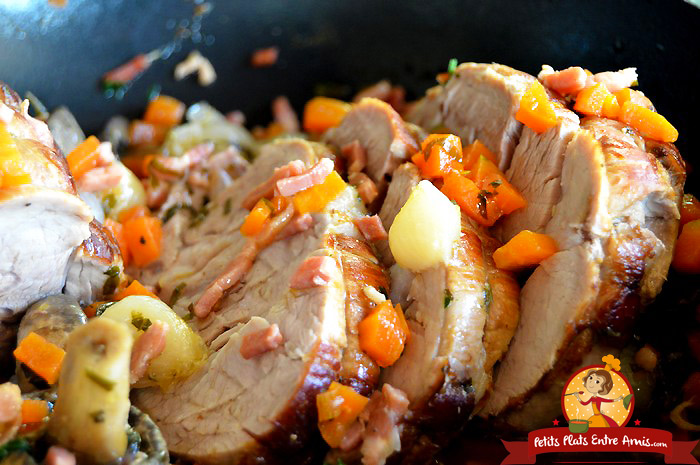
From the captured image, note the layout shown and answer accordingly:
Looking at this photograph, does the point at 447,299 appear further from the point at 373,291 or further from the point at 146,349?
the point at 146,349

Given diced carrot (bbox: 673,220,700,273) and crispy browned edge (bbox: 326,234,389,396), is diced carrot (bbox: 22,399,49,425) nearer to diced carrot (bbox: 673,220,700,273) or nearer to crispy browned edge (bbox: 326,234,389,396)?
crispy browned edge (bbox: 326,234,389,396)

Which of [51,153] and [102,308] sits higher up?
[51,153]

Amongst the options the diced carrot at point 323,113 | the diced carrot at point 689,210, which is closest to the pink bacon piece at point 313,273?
the diced carrot at point 689,210

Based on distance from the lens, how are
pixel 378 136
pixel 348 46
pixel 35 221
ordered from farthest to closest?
pixel 348 46 < pixel 378 136 < pixel 35 221

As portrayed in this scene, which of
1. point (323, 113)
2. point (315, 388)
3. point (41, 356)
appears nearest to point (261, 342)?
point (315, 388)

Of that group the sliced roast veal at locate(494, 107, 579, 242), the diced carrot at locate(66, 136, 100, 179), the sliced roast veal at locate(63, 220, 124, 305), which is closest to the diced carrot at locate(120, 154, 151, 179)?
the diced carrot at locate(66, 136, 100, 179)

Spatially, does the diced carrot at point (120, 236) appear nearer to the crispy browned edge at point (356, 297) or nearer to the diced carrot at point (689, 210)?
the crispy browned edge at point (356, 297)
